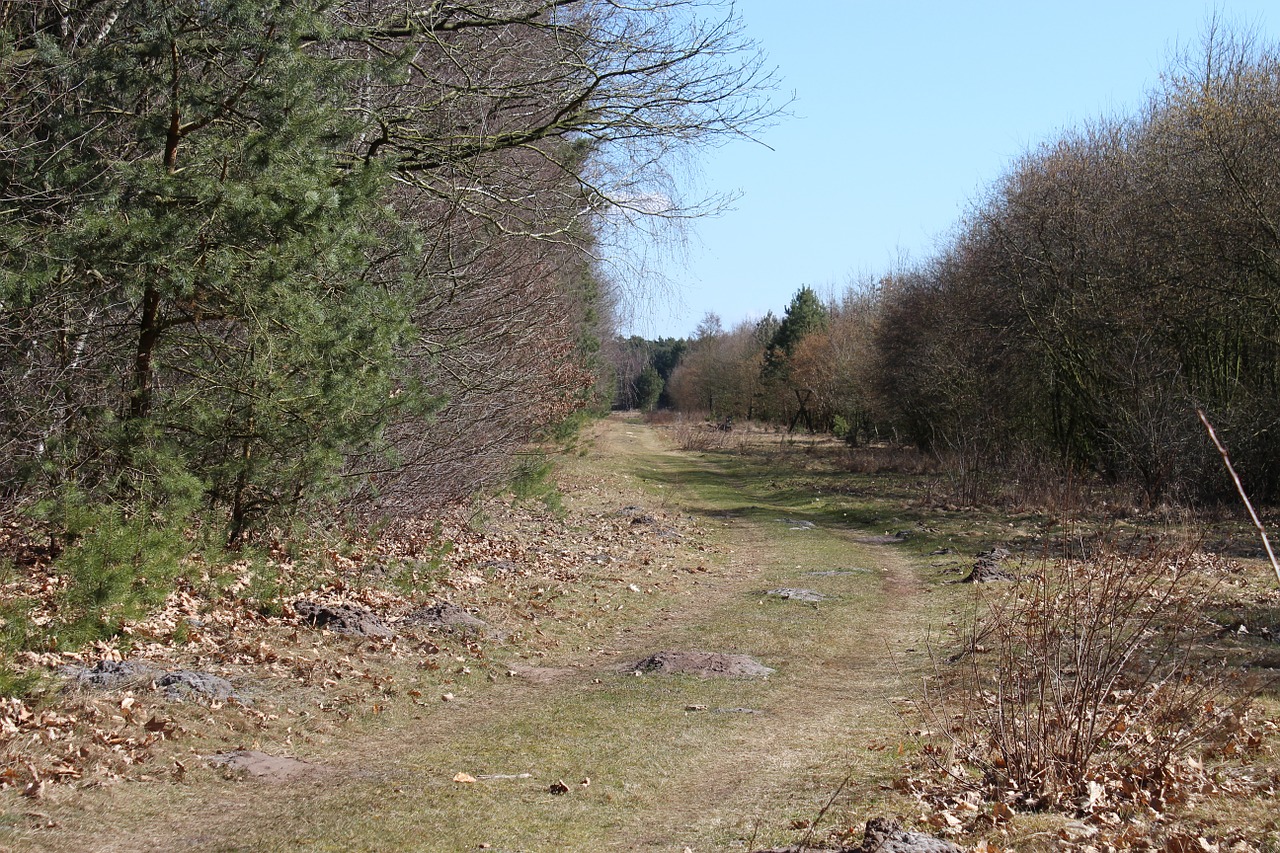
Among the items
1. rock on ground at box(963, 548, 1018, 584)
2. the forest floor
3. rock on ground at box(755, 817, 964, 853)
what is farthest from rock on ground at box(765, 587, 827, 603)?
rock on ground at box(755, 817, 964, 853)

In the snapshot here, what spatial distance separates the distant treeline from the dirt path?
528 centimetres

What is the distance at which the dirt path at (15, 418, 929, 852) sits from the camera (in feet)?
17.0

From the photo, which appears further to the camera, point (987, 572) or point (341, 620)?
point (987, 572)

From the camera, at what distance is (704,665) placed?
9.30 meters

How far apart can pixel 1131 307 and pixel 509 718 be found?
19.1 meters

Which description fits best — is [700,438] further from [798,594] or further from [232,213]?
[232,213]

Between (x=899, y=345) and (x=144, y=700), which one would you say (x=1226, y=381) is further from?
(x=144, y=700)

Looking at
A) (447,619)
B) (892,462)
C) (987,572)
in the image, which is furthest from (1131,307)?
(447,619)

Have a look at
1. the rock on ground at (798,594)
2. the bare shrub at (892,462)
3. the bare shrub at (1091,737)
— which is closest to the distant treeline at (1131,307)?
the bare shrub at (892,462)

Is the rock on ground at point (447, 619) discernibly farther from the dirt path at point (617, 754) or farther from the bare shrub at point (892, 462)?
the bare shrub at point (892, 462)

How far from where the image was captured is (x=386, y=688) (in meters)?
8.09

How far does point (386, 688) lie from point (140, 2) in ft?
18.4

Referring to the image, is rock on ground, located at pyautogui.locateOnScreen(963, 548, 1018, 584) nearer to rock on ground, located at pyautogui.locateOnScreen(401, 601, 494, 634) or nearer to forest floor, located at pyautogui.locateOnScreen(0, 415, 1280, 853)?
forest floor, located at pyautogui.locateOnScreen(0, 415, 1280, 853)

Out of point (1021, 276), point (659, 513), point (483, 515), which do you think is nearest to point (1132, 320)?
point (1021, 276)
